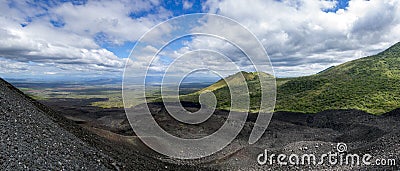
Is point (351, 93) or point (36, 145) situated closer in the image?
point (36, 145)

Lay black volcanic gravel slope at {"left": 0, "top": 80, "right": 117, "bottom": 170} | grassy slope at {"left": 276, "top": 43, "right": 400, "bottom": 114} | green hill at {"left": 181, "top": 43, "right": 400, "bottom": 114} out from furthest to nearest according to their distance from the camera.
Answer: green hill at {"left": 181, "top": 43, "right": 400, "bottom": 114}, grassy slope at {"left": 276, "top": 43, "right": 400, "bottom": 114}, black volcanic gravel slope at {"left": 0, "top": 80, "right": 117, "bottom": 170}

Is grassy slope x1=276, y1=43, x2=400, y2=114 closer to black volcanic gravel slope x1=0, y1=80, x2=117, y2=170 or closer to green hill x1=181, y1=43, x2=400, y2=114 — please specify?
green hill x1=181, y1=43, x2=400, y2=114

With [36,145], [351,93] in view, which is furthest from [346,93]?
[36,145]

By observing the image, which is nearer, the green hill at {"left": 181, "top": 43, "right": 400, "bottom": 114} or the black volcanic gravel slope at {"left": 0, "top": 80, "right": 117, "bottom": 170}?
the black volcanic gravel slope at {"left": 0, "top": 80, "right": 117, "bottom": 170}

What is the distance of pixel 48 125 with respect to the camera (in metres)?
15.1

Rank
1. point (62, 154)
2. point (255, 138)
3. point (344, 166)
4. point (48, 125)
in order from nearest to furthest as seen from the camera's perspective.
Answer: point (62, 154) → point (48, 125) → point (344, 166) → point (255, 138)

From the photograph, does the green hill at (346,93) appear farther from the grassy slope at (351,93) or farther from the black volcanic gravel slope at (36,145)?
the black volcanic gravel slope at (36,145)

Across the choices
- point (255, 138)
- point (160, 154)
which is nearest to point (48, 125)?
point (160, 154)

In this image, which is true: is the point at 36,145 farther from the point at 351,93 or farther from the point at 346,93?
the point at 346,93

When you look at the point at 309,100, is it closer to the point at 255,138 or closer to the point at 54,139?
the point at 255,138

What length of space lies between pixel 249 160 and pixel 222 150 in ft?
19.2

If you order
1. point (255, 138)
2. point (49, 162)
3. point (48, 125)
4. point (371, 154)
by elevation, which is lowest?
point (255, 138)

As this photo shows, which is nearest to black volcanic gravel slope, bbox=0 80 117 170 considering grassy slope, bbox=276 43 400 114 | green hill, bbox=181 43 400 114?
green hill, bbox=181 43 400 114

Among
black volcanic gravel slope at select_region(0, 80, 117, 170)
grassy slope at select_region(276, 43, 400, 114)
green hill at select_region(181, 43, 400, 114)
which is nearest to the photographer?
black volcanic gravel slope at select_region(0, 80, 117, 170)
